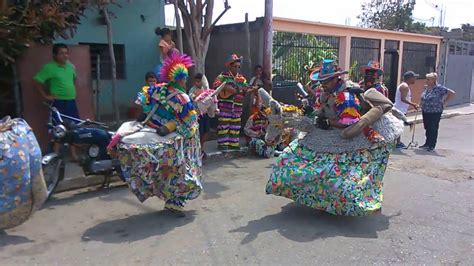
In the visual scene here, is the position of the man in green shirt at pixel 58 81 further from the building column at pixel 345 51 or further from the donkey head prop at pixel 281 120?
the building column at pixel 345 51

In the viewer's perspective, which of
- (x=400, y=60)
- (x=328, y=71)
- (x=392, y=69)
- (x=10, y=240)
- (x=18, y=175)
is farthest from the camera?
(x=400, y=60)

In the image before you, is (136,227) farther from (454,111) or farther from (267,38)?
(454,111)

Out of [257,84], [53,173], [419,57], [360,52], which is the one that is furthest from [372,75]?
[419,57]

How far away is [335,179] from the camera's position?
13.9 feet

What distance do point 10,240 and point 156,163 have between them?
1459 mm

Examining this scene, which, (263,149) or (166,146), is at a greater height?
(166,146)

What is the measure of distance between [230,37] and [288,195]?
19.1 ft

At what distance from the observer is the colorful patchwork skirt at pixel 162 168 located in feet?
13.6

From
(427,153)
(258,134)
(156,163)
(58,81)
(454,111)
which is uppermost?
(58,81)

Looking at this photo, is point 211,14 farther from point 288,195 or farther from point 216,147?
point 288,195

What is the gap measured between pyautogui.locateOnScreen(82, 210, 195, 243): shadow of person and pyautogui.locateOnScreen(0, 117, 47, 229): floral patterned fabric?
0.59 m

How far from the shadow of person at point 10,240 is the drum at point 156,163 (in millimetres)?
1051

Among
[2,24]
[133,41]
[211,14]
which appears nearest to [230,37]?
[211,14]

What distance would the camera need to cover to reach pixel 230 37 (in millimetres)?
9562
